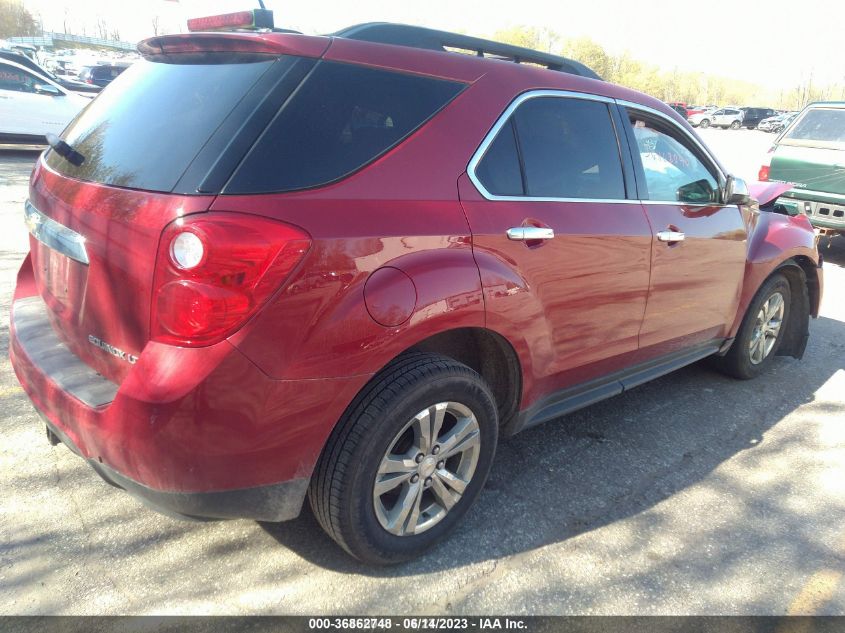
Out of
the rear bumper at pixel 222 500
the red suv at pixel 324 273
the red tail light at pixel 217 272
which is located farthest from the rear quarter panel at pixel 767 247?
the red tail light at pixel 217 272

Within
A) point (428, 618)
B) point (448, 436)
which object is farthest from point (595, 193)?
point (428, 618)

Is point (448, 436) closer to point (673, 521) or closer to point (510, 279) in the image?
point (510, 279)

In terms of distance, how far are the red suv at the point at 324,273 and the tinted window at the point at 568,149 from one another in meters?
0.01

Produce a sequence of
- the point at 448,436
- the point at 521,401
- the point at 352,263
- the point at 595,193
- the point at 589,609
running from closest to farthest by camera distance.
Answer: the point at 352,263
the point at 589,609
the point at 448,436
the point at 521,401
the point at 595,193

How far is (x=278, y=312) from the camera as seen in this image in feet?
6.31

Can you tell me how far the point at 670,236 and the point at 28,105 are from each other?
13.6 metres

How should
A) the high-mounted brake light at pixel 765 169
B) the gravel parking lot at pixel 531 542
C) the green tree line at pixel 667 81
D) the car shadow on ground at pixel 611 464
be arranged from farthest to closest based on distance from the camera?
the green tree line at pixel 667 81
the high-mounted brake light at pixel 765 169
the car shadow on ground at pixel 611 464
the gravel parking lot at pixel 531 542

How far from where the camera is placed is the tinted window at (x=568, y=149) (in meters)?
2.79

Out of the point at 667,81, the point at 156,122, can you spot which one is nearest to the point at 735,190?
the point at 156,122

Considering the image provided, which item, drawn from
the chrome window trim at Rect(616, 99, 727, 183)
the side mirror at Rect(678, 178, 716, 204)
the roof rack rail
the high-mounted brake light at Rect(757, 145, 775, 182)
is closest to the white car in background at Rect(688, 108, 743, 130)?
the high-mounted brake light at Rect(757, 145, 775, 182)

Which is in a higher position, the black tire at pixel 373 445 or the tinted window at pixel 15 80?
the black tire at pixel 373 445

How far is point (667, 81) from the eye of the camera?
367 feet

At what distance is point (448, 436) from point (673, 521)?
3.86 ft

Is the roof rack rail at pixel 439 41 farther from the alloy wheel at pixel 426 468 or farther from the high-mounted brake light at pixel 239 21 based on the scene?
the alloy wheel at pixel 426 468
